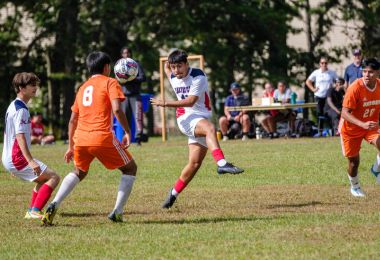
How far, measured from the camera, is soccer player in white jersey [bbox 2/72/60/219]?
1004cm

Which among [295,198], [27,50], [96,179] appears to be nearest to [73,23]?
[27,50]

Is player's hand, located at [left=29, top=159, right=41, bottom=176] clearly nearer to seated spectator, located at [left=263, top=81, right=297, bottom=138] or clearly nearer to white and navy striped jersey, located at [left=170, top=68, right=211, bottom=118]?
white and navy striped jersey, located at [left=170, top=68, right=211, bottom=118]

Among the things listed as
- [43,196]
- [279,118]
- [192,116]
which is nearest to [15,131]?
[43,196]

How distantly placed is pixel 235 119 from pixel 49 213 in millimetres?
15000

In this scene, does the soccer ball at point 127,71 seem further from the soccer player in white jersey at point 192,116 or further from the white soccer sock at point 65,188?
the white soccer sock at point 65,188

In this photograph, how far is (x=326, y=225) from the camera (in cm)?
910

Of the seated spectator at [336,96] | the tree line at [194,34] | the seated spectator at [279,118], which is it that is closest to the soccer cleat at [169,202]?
the seated spectator at [336,96]

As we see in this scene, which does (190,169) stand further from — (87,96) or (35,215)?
(87,96)

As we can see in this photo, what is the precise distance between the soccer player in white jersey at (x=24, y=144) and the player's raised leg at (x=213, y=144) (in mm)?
1751

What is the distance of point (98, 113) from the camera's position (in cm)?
940

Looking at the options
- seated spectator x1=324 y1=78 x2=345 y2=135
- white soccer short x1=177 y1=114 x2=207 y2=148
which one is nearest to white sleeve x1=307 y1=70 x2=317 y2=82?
seated spectator x1=324 y1=78 x2=345 y2=135

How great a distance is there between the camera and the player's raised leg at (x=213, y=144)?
10758 millimetres

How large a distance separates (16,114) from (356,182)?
14.1 feet

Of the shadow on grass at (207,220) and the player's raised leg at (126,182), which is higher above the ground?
the player's raised leg at (126,182)
